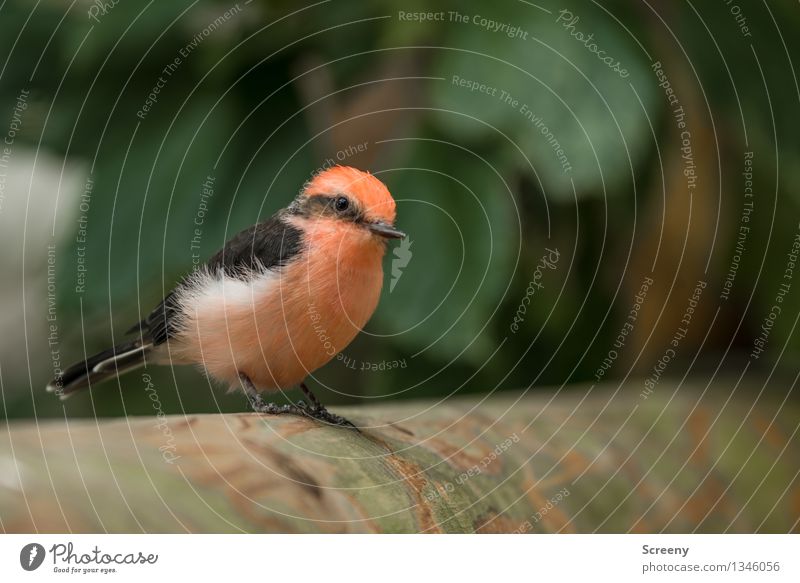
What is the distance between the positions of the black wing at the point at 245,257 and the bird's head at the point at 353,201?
63mm

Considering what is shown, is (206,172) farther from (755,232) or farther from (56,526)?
(755,232)

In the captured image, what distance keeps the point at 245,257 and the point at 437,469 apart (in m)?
0.40

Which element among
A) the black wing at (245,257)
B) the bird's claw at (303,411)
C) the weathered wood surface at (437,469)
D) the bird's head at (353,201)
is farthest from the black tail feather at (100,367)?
the bird's head at (353,201)

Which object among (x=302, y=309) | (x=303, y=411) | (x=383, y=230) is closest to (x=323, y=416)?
(x=303, y=411)

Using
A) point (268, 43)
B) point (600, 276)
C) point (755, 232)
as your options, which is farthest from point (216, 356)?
point (755, 232)

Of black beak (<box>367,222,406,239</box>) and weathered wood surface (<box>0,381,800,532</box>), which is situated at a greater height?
black beak (<box>367,222,406,239</box>)

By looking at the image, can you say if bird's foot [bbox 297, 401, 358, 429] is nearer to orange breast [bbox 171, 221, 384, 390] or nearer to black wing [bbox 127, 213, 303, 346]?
orange breast [bbox 171, 221, 384, 390]

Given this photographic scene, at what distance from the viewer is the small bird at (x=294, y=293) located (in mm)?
1307

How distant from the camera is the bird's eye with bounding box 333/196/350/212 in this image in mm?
1298

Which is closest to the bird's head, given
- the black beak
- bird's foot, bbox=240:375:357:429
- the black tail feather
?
the black beak

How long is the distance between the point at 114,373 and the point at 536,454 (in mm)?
663

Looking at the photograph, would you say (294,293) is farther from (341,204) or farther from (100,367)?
(100,367)

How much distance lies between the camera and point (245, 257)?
4.63ft

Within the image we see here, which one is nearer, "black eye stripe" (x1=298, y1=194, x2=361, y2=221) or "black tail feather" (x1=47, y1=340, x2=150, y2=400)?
"black eye stripe" (x1=298, y1=194, x2=361, y2=221)
